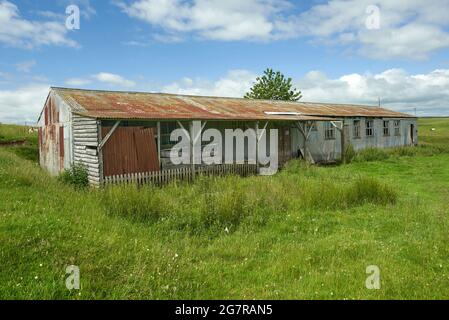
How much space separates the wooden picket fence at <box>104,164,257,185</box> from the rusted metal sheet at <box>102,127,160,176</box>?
0.33m

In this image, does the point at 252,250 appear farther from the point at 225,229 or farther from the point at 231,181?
the point at 231,181

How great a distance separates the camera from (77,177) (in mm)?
12242

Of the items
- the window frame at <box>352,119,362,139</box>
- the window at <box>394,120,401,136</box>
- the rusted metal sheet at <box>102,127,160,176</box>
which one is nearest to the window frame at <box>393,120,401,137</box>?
the window at <box>394,120,401,136</box>

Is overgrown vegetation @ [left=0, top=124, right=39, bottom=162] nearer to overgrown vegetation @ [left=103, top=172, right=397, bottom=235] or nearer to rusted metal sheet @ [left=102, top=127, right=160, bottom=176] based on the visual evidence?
rusted metal sheet @ [left=102, top=127, right=160, bottom=176]

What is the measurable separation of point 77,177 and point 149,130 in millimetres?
2909

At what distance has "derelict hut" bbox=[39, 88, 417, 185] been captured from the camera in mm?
12141

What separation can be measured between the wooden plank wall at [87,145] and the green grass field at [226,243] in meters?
1.91

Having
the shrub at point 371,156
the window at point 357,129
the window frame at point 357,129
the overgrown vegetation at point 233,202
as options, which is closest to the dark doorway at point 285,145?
the shrub at point 371,156

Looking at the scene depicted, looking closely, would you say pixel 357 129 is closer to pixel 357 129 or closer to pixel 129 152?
pixel 357 129

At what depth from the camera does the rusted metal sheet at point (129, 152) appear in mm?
12000

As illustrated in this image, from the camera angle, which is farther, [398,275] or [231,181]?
[231,181]
